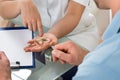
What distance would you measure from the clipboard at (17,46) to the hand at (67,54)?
0.09 m

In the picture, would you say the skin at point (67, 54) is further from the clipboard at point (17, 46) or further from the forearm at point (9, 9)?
the forearm at point (9, 9)

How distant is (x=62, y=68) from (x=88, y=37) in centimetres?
37

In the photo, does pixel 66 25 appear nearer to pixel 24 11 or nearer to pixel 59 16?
pixel 59 16

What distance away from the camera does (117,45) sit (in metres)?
0.60

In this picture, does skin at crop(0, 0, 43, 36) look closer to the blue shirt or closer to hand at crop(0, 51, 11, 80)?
hand at crop(0, 51, 11, 80)

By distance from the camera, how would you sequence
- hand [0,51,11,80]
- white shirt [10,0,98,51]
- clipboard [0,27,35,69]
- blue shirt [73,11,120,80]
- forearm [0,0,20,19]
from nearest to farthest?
blue shirt [73,11,120,80] → hand [0,51,11,80] → clipboard [0,27,35,69] → forearm [0,0,20,19] → white shirt [10,0,98,51]

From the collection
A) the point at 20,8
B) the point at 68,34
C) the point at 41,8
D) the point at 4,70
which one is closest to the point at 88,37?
the point at 68,34

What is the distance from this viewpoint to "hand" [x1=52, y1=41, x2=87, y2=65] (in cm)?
99

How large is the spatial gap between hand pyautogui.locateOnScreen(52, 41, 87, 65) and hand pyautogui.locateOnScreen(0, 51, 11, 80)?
0.18 meters

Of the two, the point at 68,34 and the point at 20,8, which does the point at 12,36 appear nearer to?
the point at 20,8

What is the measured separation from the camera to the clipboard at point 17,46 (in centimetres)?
100

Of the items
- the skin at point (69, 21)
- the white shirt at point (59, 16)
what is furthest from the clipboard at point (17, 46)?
the white shirt at point (59, 16)

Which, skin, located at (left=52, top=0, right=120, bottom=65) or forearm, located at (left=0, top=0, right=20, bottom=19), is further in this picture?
forearm, located at (left=0, top=0, right=20, bottom=19)

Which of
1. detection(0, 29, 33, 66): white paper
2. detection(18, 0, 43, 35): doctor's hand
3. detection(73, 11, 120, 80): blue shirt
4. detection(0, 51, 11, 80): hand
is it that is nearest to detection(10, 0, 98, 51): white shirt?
detection(18, 0, 43, 35): doctor's hand
